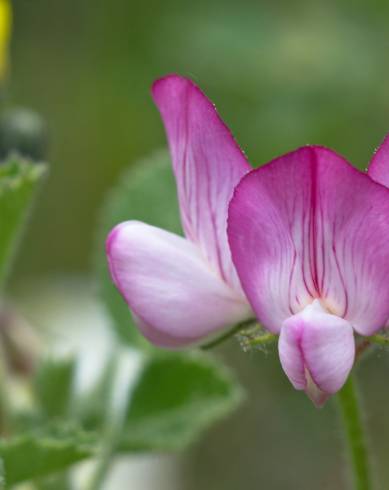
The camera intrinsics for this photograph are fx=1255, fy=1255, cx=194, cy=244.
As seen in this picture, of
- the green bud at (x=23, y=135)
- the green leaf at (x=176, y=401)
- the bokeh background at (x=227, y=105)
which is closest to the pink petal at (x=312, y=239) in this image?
the green leaf at (x=176, y=401)

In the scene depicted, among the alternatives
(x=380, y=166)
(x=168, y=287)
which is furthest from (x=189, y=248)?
(x=380, y=166)

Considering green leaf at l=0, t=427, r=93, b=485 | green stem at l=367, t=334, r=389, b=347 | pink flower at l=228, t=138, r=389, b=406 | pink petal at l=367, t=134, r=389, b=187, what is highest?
pink petal at l=367, t=134, r=389, b=187

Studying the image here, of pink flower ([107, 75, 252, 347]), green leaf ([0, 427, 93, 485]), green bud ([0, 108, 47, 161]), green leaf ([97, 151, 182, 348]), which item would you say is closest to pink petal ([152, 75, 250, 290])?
pink flower ([107, 75, 252, 347])

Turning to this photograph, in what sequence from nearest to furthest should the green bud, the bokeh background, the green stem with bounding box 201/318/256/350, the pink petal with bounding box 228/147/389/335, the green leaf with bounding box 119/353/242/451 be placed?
the pink petal with bounding box 228/147/389/335 → the green stem with bounding box 201/318/256/350 → the green leaf with bounding box 119/353/242/451 → the green bud → the bokeh background

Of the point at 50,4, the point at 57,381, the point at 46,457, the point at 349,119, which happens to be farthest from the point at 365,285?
the point at 50,4

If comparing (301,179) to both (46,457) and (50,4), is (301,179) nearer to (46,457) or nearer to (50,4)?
(46,457)

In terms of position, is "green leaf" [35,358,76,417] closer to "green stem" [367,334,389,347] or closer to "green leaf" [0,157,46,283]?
"green leaf" [0,157,46,283]
